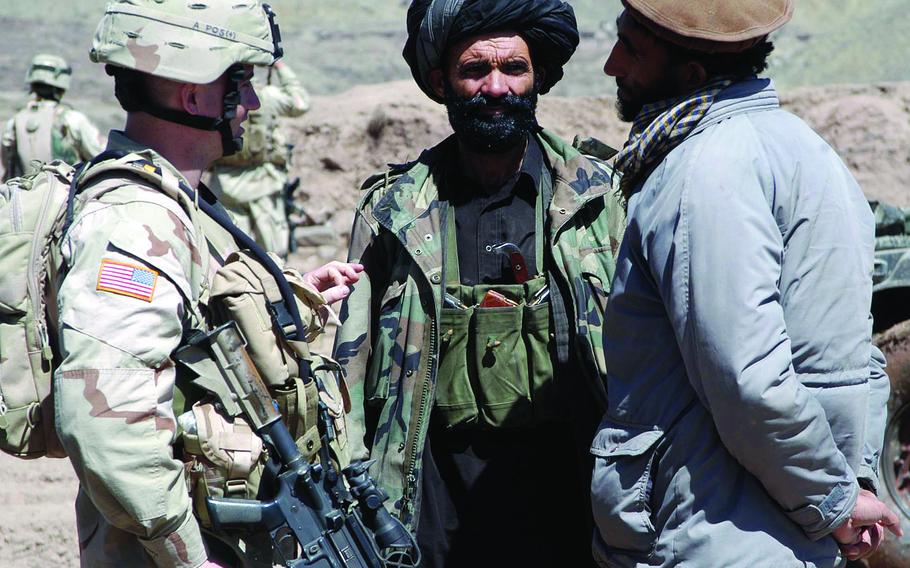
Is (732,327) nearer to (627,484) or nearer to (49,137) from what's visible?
(627,484)

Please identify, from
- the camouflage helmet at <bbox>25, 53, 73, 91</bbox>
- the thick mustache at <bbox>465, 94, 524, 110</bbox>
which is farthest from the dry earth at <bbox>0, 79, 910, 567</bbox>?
the thick mustache at <bbox>465, 94, 524, 110</bbox>

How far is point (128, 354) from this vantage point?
7.35ft

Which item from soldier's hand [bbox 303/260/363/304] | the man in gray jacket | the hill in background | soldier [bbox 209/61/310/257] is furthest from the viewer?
the hill in background

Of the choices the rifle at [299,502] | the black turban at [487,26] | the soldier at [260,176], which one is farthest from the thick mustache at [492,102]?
the soldier at [260,176]

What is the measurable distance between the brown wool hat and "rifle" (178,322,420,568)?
3.41 feet

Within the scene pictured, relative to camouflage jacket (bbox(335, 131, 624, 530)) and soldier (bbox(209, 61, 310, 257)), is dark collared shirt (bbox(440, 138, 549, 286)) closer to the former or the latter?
camouflage jacket (bbox(335, 131, 624, 530))

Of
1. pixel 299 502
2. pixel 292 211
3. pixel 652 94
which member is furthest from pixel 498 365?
pixel 292 211

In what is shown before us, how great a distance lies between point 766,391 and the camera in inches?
84.1

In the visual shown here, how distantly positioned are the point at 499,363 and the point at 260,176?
6978 mm

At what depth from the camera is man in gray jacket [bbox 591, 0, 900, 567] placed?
85.3 inches

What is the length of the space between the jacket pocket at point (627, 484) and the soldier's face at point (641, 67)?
67 centimetres

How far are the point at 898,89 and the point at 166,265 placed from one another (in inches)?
391

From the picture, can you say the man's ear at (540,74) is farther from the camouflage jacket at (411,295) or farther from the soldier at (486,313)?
the camouflage jacket at (411,295)

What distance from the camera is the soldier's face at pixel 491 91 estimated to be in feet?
11.0
